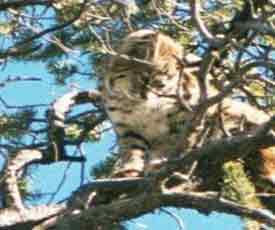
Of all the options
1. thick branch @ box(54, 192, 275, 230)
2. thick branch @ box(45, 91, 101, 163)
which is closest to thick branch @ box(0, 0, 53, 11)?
thick branch @ box(45, 91, 101, 163)

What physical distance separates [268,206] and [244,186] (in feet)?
1.59

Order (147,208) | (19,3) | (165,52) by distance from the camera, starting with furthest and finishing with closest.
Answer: (165,52)
(19,3)
(147,208)

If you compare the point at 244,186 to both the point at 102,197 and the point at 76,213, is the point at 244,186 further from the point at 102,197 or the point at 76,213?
the point at 102,197

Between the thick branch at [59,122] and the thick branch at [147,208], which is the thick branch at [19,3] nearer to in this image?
the thick branch at [59,122]

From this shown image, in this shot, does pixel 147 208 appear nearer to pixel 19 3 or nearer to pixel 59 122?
pixel 59 122

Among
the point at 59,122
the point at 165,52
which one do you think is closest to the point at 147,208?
the point at 59,122

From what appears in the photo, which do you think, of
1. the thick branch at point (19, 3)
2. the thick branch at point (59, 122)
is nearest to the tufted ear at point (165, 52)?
the thick branch at point (59, 122)

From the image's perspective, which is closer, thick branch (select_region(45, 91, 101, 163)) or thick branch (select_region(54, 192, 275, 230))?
thick branch (select_region(54, 192, 275, 230))

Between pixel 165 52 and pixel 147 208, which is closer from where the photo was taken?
pixel 147 208

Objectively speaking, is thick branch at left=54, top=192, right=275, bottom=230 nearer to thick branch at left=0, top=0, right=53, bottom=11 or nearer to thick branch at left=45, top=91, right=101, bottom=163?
thick branch at left=45, top=91, right=101, bottom=163

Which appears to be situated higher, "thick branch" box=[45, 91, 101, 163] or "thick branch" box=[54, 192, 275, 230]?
"thick branch" box=[45, 91, 101, 163]

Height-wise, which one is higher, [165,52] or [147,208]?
[165,52]

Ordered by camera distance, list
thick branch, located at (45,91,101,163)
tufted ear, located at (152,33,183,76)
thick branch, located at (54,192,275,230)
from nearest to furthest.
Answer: thick branch, located at (54,192,275,230)
thick branch, located at (45,91,101,163)
tufted ear, located at (152,33,183,76)

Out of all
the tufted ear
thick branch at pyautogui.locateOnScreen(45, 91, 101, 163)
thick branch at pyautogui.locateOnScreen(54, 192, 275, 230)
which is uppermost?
the tufted ear
